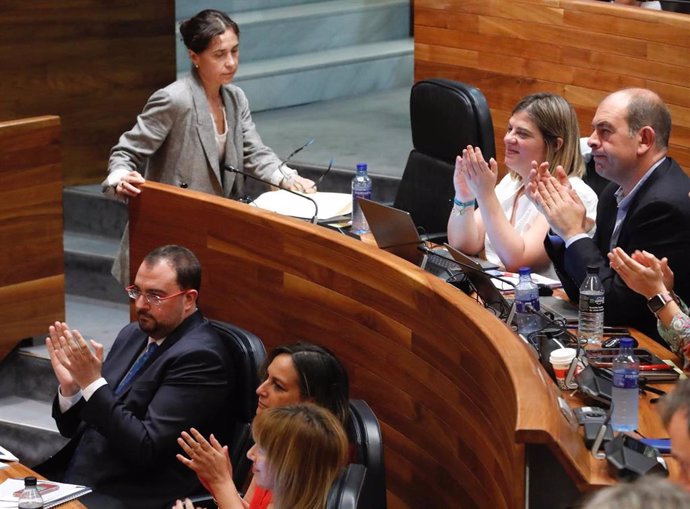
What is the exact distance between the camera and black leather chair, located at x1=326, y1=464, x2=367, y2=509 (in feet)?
8.95

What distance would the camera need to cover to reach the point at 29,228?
4969 mm

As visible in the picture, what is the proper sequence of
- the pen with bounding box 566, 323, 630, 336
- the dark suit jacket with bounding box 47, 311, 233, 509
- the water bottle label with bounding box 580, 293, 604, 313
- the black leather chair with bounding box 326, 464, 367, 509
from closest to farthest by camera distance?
the black leather chair with bounding box 326, 464, 367, 509, the water bottle label with bounding box 580, 293, 604, 313, the pen with bounding box 566, 323, 630, 336, the dark suit jacket with bounding box 47, 311, 233, 509

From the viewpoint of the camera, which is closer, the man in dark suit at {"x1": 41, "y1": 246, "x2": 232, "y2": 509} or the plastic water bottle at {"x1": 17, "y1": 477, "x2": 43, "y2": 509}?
the plastic water bottle at {"x1": 17, "y1": 477, "x2": 43, "y2": 509}

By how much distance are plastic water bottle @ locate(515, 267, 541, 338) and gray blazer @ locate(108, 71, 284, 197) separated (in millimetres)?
Answer: 1519

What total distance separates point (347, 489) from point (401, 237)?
127 centimetres

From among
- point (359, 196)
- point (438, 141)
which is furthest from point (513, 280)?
point (438, 141)

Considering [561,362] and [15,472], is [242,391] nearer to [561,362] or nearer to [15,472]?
[15,472]

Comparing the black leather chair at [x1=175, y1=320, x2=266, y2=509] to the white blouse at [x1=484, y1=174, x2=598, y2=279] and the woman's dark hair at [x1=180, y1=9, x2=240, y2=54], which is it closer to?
the white blouse at [x1=484, y1=174, x2=598, y2=279]

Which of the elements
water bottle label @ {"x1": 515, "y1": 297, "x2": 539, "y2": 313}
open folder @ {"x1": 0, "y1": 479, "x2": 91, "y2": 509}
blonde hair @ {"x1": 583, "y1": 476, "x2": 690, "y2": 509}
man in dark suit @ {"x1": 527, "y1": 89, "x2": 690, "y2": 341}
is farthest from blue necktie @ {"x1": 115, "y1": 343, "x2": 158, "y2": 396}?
blonde hair @ {"x1": 583, "y1": 476, "x2": 690, "y2": 509}

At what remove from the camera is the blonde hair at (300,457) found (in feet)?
9.00

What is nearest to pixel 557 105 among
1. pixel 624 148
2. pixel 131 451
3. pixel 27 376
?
pixel 624 148

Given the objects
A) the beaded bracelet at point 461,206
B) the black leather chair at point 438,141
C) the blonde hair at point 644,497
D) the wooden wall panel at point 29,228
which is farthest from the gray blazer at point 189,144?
the blonde hair at point 644,497

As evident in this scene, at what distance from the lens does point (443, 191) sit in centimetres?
491

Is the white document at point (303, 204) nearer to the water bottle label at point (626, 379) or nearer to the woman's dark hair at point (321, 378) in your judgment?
the woman's dark hair at point (321, 378)
